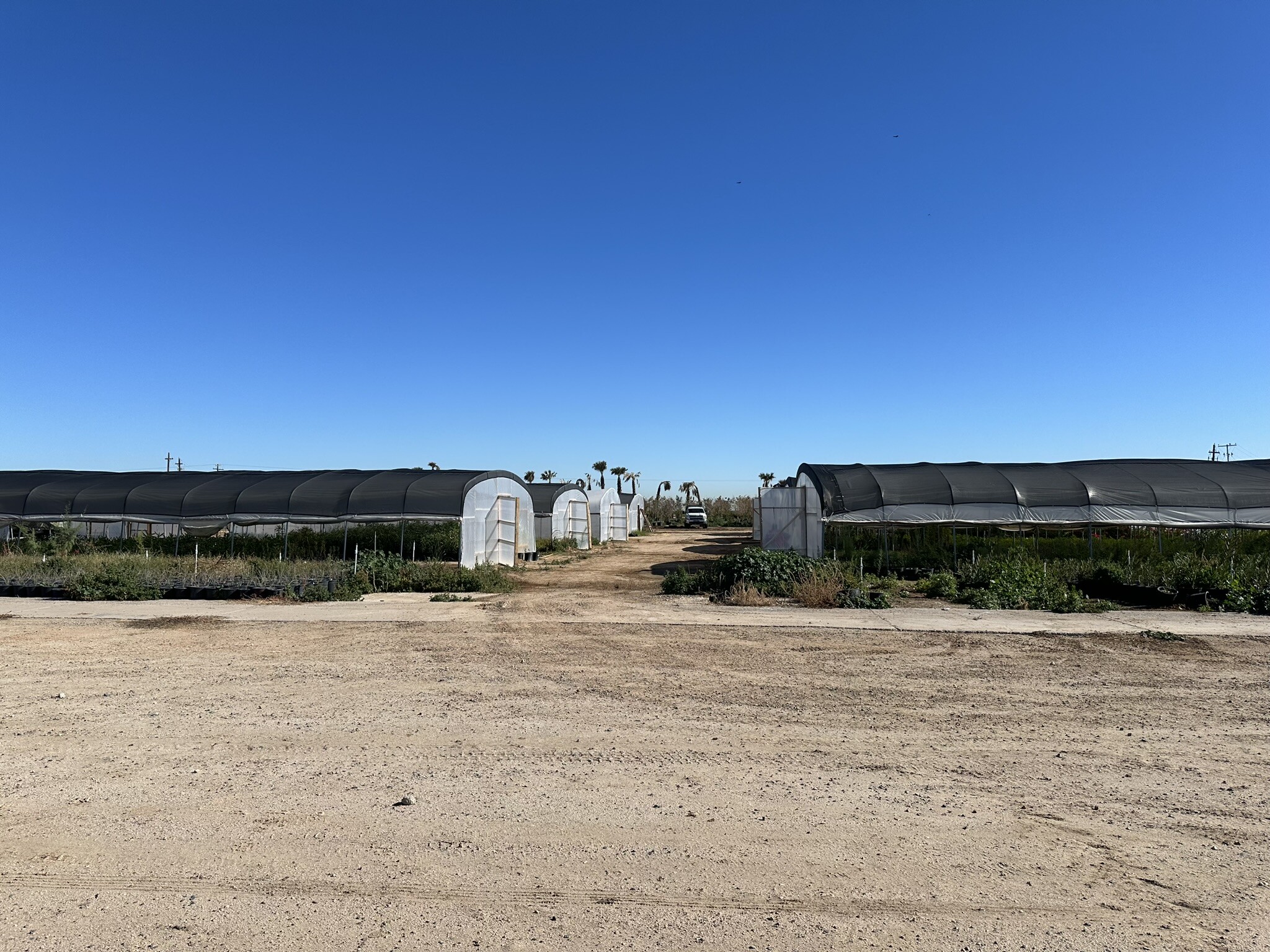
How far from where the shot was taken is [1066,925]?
3611 millimetres

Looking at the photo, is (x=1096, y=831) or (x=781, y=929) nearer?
(x=781, y=929)

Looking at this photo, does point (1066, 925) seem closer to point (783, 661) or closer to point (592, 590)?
point (783, 661)

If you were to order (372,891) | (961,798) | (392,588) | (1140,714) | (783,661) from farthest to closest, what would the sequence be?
(392,588)
(783,661)
(1140,714)
(961,798)
(372,891)

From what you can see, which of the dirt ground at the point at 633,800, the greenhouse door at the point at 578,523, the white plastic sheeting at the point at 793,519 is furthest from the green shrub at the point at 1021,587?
the greenhouse door at the point at 578,523

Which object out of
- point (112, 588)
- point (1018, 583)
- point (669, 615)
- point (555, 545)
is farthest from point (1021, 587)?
point (555, 545)

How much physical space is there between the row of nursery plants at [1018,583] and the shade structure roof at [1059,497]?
1.63 metres

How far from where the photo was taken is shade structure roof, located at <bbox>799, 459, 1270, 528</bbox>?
2091 centimetres

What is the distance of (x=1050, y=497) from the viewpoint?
21.3m

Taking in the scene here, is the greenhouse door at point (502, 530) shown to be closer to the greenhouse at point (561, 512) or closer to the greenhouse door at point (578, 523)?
the greenhouse at point (561, 512)

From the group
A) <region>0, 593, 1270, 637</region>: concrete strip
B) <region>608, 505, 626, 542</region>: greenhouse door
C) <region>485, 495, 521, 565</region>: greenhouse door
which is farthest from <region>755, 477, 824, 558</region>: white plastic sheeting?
<region>608, 505, 626, 542</region>: greenhouse door

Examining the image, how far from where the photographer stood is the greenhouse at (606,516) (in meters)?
42.3

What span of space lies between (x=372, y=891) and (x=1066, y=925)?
137 inches

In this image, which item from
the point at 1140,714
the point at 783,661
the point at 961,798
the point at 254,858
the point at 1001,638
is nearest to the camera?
the point at 254,858

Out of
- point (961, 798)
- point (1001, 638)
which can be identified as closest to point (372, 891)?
point (961, 798)
